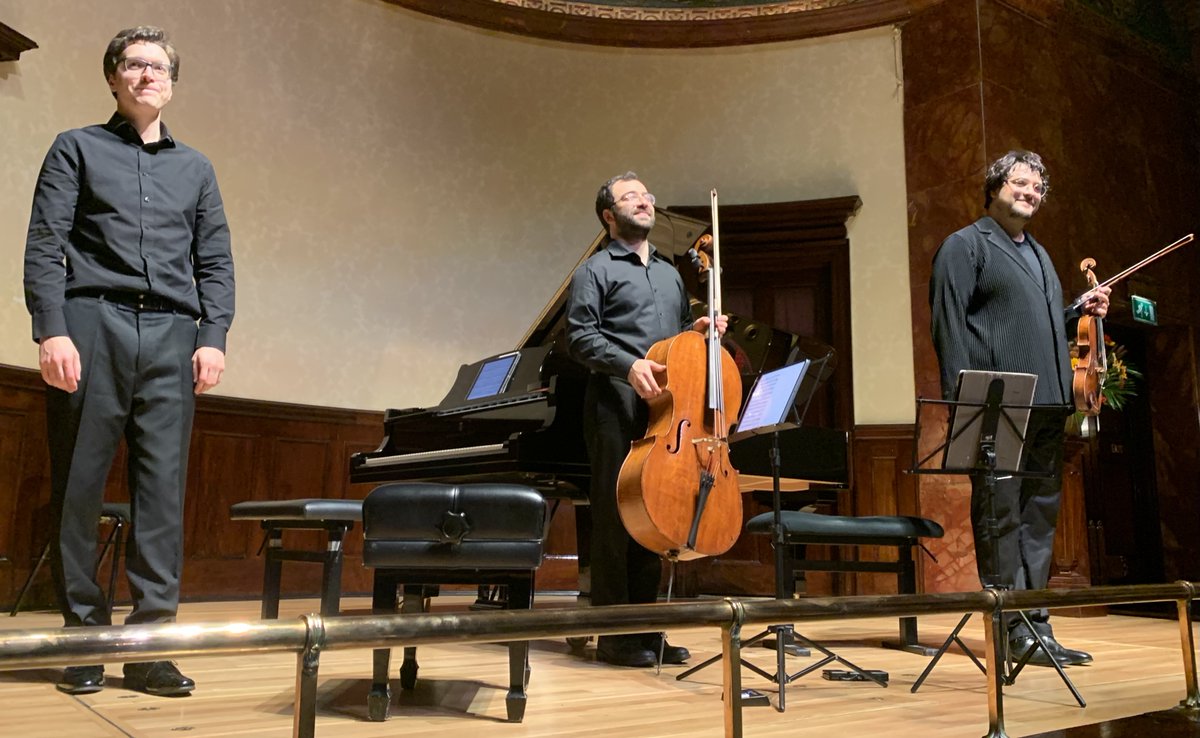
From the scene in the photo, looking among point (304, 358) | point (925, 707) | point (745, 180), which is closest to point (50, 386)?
point (925, 707)

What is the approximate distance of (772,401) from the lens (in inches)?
116

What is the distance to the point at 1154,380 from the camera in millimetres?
7656

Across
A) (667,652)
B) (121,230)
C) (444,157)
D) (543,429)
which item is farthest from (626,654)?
(444,157)

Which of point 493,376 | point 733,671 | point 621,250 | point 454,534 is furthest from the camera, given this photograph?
point 493,376

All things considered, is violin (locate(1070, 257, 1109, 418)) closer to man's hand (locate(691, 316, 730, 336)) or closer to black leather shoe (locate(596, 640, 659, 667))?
man's hand (locate(691, 316, 730, 336))

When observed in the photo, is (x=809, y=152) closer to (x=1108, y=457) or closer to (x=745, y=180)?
(x=745, y=180)

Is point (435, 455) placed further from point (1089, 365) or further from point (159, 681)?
point (1089, 365)

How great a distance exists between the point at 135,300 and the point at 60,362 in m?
0.27

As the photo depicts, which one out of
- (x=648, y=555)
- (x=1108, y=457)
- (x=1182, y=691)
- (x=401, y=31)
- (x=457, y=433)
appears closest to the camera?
(x=1182, y=691)

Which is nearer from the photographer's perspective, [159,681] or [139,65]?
[159,681]

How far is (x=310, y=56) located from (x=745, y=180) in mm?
3205

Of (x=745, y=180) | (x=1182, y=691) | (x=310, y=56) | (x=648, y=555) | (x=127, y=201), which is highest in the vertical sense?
(x=310, y=56)

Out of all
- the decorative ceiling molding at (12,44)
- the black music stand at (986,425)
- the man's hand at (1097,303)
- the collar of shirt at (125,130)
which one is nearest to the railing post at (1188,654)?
the black music stand at (986,425)

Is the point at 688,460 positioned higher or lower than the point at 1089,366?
lower
